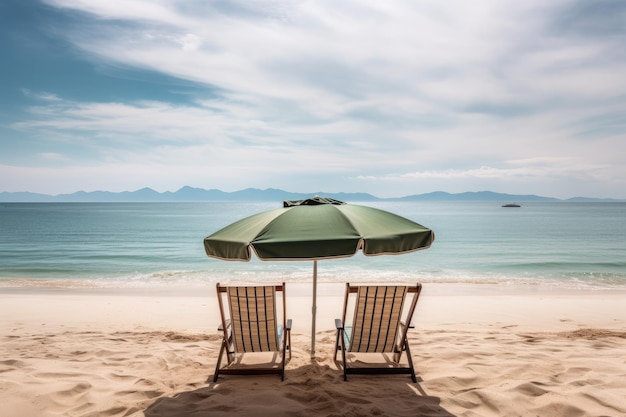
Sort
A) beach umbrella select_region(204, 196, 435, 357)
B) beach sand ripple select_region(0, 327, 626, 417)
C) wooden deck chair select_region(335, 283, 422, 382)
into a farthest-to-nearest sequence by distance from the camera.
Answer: wooden deck chair select_region(335, 283, 422, 382)
beach sand ripple select_region(0, 327, 626, 417)
beach umbrella select_region(204, 196, 435, 357)

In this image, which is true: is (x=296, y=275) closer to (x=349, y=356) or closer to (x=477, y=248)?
(x=349, y=356)

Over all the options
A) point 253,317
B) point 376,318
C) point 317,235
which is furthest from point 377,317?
point 317,235

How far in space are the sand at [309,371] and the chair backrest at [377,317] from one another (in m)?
0.39

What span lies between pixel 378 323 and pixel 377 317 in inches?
3.4

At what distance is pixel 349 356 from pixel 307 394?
1.58 m

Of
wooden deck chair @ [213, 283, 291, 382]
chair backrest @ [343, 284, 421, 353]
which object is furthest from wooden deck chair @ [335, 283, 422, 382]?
wooden deck chair @ [213, 283, 291, 382]

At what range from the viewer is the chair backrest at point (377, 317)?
461cm

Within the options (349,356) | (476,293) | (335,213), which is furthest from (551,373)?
(476,293)

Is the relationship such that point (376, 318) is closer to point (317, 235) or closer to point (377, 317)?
point (377, 317)

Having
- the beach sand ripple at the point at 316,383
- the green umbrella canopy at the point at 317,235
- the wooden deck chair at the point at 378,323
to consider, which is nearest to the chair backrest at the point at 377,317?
the wooden deck chair at the point at 378,323

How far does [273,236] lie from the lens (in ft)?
12.4

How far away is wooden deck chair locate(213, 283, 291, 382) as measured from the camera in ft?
15.3

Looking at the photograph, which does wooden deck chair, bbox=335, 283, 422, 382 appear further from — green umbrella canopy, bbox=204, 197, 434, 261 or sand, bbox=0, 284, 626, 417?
green umbrella canopy, bbox=204, 197, 434, 261

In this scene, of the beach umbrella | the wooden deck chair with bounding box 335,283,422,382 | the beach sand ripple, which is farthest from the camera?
the wooden deck chair with bounding box 335,283,422,382
